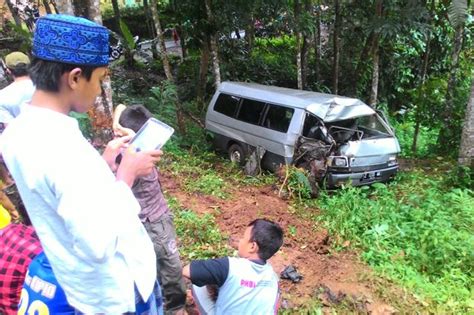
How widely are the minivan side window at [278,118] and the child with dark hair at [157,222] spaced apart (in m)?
4.98

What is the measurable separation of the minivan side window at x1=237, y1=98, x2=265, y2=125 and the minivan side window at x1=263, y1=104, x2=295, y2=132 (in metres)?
0.23

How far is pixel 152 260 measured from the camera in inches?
59.7

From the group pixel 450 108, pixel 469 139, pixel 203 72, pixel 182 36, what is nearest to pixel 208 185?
pixel 469 139

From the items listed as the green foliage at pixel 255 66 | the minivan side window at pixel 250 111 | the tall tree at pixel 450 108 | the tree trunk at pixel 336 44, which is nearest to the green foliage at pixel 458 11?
the tall tree at pixel 450 108

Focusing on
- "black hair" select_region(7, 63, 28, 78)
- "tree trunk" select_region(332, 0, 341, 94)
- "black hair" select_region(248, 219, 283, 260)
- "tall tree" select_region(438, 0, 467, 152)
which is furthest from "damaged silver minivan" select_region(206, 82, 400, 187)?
"black hair" select_region(7, 63, 28, 78)

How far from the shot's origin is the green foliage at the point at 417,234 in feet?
14.5

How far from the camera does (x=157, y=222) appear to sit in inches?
104

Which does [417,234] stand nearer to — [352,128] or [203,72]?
[352,128]

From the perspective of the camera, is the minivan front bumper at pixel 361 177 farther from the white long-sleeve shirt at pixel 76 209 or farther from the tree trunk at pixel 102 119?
the white long-sleeve shirt at pixel 76 209

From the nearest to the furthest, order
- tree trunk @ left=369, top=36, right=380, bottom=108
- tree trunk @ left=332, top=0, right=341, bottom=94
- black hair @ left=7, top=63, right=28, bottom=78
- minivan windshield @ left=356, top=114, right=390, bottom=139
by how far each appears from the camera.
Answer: black hair @ left=7, top=63, right=28, bottom=78, minivan windshield @ left=356, top=114, right=390, bottom=139, tree trunk @ left=369, top=36, right=380, bottom=108, tree trunk @ left=332, top=0, right=341, bottom=94

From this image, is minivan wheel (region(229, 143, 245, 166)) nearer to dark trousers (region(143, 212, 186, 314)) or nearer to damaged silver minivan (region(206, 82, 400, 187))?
damaged silver minivan (region(206, 82, 400, 187))

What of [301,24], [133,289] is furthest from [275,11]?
[133,289]

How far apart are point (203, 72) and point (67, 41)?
33.1 feet

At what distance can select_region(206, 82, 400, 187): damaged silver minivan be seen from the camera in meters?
6.96
